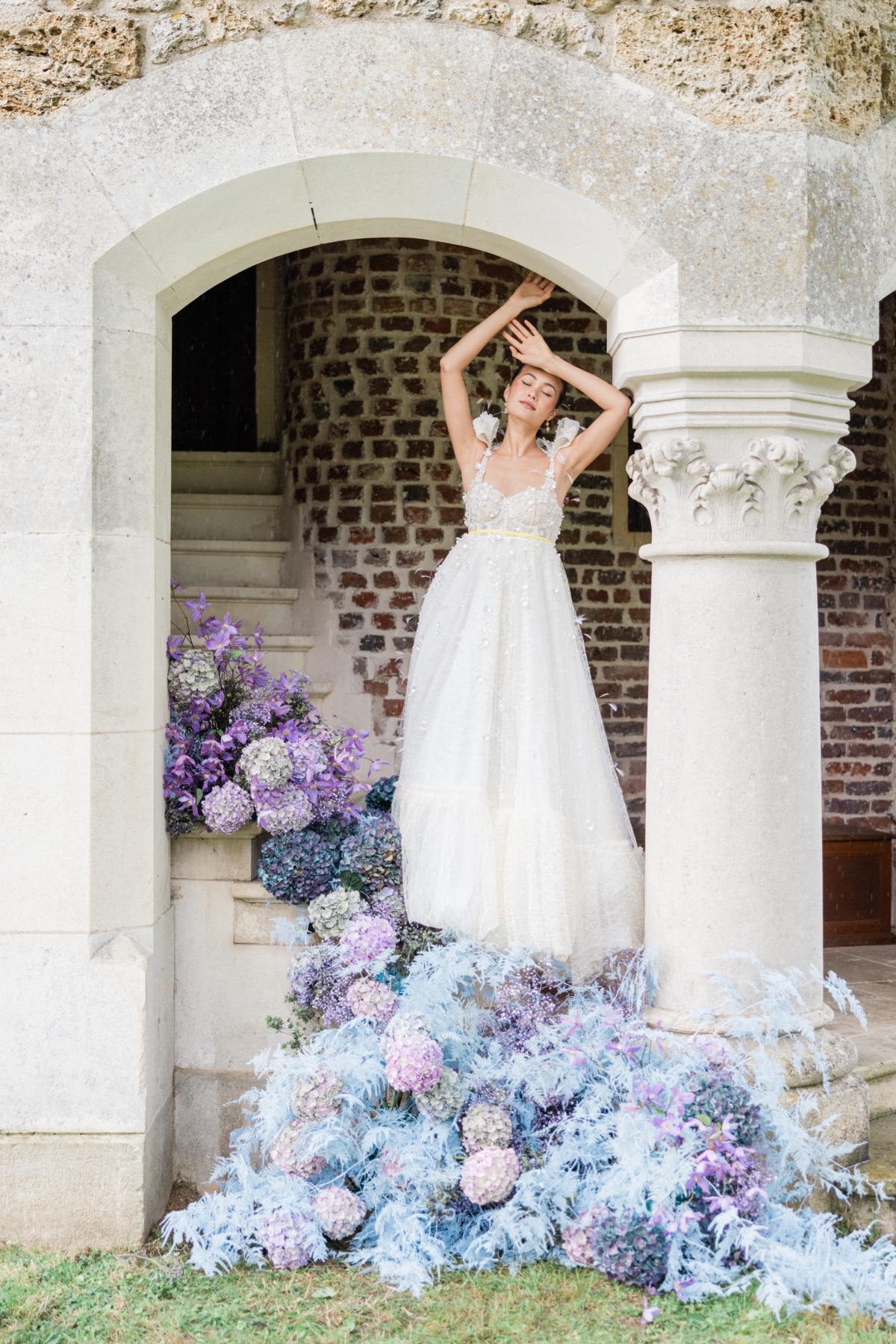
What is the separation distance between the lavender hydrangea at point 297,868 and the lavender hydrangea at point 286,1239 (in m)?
0.83

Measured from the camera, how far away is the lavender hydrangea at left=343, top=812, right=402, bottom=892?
138 inches

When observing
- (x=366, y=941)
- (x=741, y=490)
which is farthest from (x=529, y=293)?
(x=366, y=941)

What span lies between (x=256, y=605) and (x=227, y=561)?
30 centimetres

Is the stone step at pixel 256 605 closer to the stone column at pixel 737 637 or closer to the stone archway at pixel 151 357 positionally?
the stone archway at pixel 151 357

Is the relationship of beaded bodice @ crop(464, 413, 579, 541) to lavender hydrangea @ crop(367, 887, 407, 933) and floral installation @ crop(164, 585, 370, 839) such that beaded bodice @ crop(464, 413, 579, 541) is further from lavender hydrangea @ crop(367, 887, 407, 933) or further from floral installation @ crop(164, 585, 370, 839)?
lavender hydrangea @ crop(367, 887, 407, 933)

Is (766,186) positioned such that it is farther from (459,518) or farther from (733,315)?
(459,518)

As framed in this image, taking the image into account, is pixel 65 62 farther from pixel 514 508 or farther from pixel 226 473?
pixel 226 473

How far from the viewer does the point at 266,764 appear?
11.2 ft

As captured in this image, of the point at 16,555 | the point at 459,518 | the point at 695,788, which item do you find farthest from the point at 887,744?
the point at 16,555

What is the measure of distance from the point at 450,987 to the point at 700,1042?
0.65 m

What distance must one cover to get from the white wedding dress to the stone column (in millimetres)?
312

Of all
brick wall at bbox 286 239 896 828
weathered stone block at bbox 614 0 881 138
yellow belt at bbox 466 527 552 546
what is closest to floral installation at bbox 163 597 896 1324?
yellow belt at bbox 466 527 552 546

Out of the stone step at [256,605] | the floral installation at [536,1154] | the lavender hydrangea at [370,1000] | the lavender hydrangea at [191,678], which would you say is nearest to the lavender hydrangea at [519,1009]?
the floral installation at [536,1154]

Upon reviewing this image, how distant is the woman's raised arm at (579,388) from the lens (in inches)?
141
